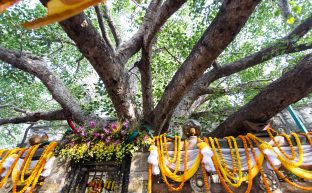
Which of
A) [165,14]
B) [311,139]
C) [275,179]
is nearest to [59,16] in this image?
[165,14]

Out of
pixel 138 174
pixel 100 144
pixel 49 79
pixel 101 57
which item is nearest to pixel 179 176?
pixel 138 174

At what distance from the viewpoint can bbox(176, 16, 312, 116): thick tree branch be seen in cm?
480

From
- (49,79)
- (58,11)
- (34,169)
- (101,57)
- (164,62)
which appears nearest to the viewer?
(58,11)

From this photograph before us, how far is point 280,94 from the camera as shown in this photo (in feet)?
10.2

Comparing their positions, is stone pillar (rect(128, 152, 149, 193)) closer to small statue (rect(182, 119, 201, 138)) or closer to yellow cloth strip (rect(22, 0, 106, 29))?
small statue (rect(182, 119, 201, 138))

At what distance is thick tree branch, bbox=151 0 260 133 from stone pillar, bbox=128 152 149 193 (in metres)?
1.07

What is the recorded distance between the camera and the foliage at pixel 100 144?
405 centimetres

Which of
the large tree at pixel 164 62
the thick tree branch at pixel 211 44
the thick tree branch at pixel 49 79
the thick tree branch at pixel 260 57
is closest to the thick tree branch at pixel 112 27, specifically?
the large tree at pixel 164 62

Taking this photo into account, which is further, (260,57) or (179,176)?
(260,57)

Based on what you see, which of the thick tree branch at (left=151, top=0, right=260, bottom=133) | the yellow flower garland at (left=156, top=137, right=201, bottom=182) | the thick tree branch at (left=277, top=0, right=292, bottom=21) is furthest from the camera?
the thick tree branch at (left=277, top=0, right=292, bottom=21)

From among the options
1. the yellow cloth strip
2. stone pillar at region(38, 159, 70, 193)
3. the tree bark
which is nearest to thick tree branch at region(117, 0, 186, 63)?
the tree bark

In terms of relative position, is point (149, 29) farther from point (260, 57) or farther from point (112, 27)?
point (260, 57)

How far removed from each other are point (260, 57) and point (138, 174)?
438 cm

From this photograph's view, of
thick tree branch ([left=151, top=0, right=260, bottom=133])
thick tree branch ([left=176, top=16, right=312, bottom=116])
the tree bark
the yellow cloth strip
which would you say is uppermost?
thick tree branch ([left=176, top=16, right=312, bottom=116])
